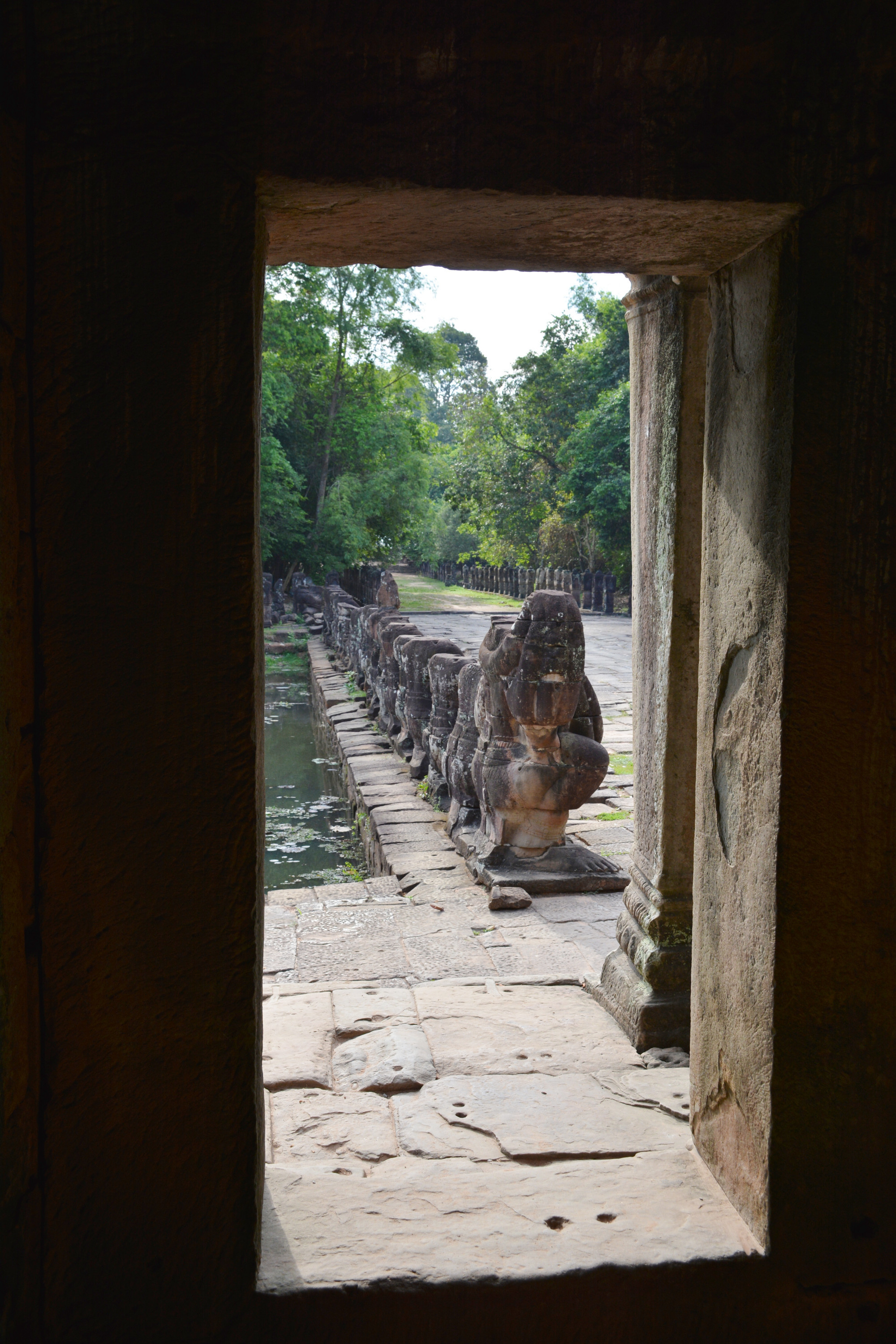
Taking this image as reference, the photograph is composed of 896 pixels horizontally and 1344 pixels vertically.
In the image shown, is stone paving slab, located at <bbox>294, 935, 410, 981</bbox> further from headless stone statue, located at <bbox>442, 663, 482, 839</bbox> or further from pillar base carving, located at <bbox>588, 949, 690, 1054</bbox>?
headless stone statue, located at <bbox>442, 663, 482, 839</bbox>

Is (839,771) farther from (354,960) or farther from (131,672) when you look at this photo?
(354,960)

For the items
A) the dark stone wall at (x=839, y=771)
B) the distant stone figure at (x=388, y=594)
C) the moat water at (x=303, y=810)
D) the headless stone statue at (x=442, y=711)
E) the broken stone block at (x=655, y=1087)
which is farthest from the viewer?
the distant stone figure at (x=388, y=594)

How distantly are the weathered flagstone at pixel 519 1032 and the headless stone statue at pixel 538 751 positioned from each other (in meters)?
1.40

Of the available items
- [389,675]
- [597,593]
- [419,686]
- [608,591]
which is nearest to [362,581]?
[597,593]

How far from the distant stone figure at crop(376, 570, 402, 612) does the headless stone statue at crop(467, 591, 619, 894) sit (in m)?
10.3

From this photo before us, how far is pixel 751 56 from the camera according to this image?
5.66ft

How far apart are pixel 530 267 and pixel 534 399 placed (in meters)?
30.1

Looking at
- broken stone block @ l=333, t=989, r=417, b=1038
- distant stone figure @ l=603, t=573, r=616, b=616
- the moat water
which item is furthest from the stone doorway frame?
distant stone figure @ l=603, t=573, r=616, b=616

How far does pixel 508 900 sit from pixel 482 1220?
8.86ft

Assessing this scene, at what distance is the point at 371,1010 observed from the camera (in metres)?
3.41

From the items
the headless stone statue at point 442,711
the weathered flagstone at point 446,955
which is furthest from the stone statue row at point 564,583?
the weathered flagstone at point 446,955

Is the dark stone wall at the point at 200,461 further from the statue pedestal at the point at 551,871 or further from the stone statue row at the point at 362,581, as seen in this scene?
the stone statue row at the point at 362,581

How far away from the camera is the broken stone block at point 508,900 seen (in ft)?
15.4

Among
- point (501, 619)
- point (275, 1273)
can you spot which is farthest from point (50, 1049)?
point (501, 619)
